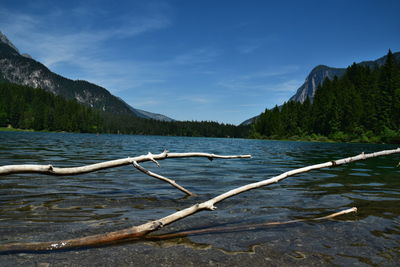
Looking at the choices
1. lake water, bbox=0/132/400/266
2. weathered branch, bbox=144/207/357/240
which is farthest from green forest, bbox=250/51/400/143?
weathered branch, bbox=144/207/357/240

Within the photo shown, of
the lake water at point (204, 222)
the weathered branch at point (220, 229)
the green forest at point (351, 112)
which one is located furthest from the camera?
the green forest at point (351, 112)

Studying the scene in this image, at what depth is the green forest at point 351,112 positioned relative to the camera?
88375mm

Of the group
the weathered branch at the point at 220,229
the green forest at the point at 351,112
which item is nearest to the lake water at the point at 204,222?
the weathered branch at the point at 220,229

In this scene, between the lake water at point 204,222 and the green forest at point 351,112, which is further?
the green forest at point 351,112

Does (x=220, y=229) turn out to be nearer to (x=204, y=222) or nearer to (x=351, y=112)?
(x=204, y=222)

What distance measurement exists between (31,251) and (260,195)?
6.56 meters

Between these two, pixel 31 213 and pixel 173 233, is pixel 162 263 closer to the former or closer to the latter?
pixel 173 233

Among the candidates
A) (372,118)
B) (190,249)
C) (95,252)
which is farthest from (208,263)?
(372,118)

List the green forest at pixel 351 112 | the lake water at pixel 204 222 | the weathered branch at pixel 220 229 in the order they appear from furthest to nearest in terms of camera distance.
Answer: the green forest at pixel 351 112 → the weathered branch at pixel 220 229 → the lake water at pixel 204 222

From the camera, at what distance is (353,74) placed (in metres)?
129

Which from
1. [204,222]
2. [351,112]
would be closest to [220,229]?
[204,222]

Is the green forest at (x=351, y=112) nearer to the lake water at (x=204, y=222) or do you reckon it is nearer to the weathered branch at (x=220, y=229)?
the lake water at (x=204, y=222)

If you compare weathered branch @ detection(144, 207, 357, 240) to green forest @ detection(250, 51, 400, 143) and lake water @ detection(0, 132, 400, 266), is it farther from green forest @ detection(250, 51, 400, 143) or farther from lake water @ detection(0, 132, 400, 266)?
green forest @ detection(250, 51, 400, 143)

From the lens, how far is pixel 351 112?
99.0 m
